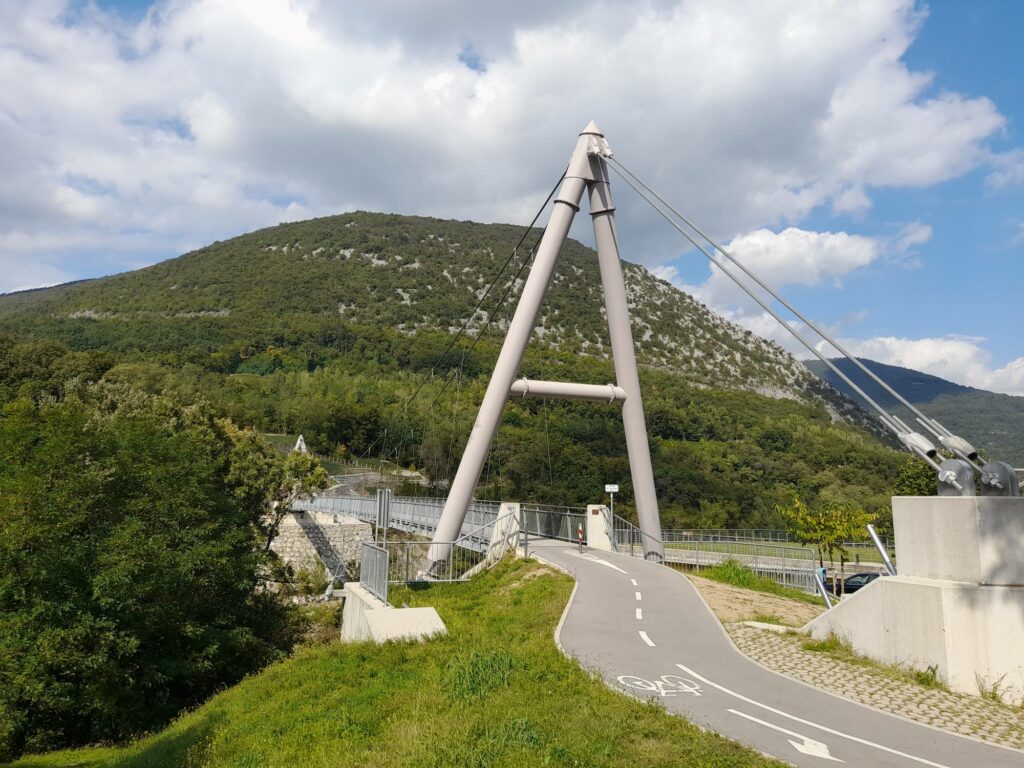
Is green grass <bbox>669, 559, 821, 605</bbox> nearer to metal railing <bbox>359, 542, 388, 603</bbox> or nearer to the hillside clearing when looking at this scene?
the hillside clearing

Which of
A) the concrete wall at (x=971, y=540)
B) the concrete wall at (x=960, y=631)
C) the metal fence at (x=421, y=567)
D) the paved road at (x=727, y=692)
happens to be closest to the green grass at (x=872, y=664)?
the concrete wall at (x=960, y=631)

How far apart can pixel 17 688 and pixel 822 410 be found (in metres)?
104

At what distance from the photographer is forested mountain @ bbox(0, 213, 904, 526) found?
56.2 meters

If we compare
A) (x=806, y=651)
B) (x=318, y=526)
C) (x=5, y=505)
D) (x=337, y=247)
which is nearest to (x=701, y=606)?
(x=806, y=651)

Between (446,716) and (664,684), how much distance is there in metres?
2.64

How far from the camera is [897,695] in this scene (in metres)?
7.50

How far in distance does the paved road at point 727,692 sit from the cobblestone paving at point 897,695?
0.85ft

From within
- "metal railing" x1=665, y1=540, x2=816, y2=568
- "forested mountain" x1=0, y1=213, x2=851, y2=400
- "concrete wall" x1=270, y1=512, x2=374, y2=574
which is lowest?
"concrete wall" x1=270, y1=512, x2=374, y2=574

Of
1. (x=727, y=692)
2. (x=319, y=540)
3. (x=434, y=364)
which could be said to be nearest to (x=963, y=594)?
(x=727, y=692)

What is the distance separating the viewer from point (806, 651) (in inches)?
381

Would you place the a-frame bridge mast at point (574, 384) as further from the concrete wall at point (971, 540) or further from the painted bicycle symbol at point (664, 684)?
the concrete wall at point (971, 540)

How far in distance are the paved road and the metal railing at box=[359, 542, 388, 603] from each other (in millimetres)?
3731

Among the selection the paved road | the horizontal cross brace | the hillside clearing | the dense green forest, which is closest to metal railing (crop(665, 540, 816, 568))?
the horizontal cross brace

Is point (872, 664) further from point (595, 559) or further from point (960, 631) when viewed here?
point (595, 559)
